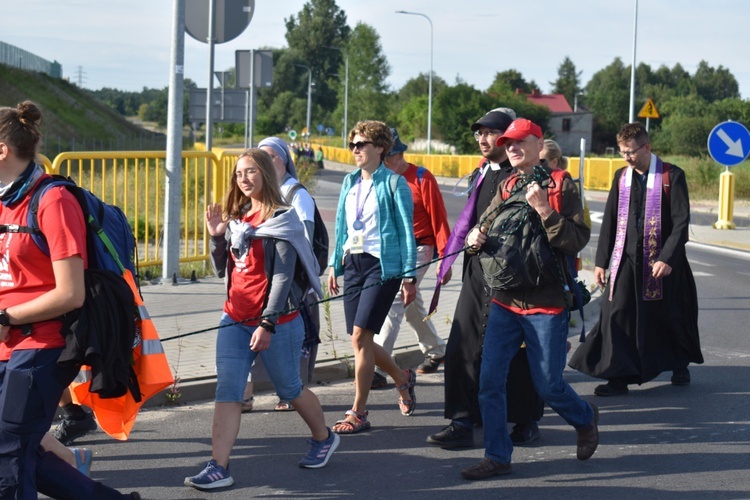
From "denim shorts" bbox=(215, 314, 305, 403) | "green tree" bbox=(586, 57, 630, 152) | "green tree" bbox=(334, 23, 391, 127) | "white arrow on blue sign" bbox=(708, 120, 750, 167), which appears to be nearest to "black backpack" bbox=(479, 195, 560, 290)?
"denim shorts" bbox=(215, 314, 305, 403)

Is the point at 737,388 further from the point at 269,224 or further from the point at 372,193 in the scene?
the point at 269,224

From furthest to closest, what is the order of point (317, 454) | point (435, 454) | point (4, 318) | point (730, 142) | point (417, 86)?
point (417, 86) < point (730, 142) < point (435, 454) < point (317, 454) < point (4, 318)

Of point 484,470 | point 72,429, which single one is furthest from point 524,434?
point 72,429

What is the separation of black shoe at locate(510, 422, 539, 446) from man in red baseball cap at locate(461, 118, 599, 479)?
27.6 inches

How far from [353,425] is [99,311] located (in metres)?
2.70

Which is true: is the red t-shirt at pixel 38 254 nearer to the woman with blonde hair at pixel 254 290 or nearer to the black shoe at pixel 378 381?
the woman with blonde hair at pixel 254 290

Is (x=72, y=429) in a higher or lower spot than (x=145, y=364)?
lower

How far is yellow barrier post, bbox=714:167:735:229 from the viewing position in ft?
70.1

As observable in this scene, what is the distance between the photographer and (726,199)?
21.8 metres

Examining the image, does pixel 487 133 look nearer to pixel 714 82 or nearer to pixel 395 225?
pixel 395 225

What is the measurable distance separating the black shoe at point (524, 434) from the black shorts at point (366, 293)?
98 cm

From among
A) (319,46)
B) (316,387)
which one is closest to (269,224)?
(316,387)

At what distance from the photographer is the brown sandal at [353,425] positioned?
20.5 feet

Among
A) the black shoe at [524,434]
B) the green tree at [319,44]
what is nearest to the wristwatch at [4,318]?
the black shoe at [524,434]
